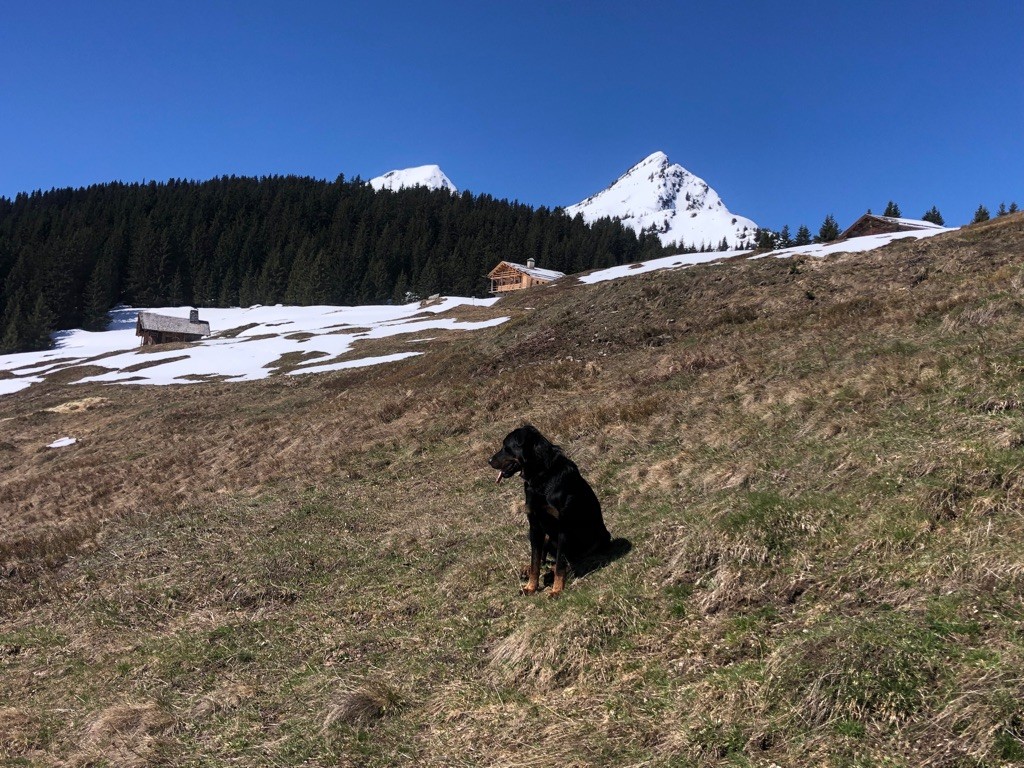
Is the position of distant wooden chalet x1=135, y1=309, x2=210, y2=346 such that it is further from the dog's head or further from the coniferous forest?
the dog's head

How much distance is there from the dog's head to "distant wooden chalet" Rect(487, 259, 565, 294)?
88874 millimetres

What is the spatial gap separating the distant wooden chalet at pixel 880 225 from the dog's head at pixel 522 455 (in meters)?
66.0

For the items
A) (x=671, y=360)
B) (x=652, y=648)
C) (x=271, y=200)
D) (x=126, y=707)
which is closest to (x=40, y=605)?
Answer: (x=126, y=707)

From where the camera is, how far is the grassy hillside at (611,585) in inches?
146

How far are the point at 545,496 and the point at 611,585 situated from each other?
1.09m

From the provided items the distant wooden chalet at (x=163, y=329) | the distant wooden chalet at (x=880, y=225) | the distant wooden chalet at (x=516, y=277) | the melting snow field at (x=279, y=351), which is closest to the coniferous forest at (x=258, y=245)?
the distant wooden chalet at (x=516, y=277)

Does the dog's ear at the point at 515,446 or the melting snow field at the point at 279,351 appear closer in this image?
the dog's ear at the point at 515,446

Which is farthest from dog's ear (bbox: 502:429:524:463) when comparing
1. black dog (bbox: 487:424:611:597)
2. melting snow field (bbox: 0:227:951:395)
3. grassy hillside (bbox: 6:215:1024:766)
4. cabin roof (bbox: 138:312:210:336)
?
cabin roof (bbox: 138:312:210:336)

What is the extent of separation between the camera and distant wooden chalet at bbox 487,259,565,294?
3830 inches

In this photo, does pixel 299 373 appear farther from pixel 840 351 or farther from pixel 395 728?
pixel 395 728

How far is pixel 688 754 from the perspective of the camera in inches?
138

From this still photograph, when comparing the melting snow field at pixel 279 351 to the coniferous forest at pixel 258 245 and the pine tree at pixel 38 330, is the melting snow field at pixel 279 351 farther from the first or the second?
the coniferous forest at pixel 258 245

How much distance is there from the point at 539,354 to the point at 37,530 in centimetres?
1500

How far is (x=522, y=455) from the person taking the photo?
20.9 feet
